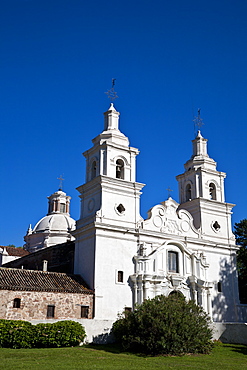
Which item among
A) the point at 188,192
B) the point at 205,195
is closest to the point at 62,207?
the point at 188,192

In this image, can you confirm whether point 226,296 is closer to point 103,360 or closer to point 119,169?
point 119,169

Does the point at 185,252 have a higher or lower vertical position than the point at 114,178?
lower

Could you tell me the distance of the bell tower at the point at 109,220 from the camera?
28.2 metres

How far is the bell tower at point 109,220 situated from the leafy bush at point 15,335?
6.07 m

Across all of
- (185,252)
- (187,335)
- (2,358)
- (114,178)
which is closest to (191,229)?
(185,252)

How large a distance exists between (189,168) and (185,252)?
335 inches

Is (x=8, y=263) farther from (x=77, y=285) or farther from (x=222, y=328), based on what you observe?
(x=222, y=328)

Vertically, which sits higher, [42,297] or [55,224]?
[55,224]

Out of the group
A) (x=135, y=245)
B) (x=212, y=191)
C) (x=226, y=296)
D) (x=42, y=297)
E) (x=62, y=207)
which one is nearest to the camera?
(x=42, y=297)

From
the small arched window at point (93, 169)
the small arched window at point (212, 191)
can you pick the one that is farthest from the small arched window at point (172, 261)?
the small arched window at point (93, 169)

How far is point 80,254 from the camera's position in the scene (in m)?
30.2

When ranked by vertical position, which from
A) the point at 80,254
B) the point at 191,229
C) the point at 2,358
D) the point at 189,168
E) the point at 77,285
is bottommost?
the point at 2,358

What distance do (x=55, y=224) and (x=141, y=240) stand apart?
2267cm

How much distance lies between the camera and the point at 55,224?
51.4 meters
